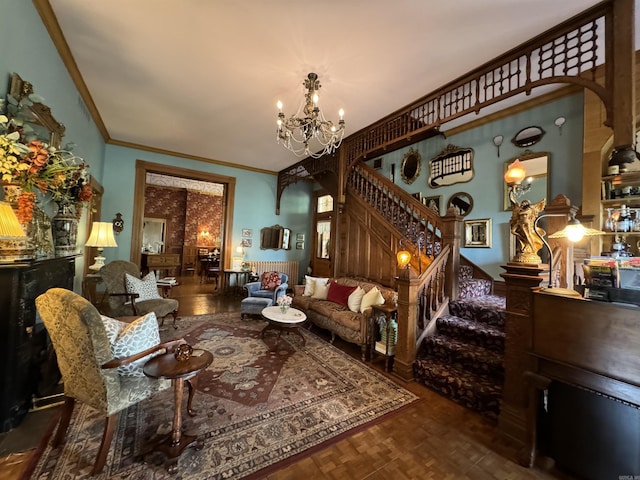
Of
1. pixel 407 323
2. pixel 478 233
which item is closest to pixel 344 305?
pixel 407 323

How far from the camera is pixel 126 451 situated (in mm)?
1749

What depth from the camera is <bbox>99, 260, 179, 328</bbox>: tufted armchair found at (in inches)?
148

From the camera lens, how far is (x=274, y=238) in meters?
7.56

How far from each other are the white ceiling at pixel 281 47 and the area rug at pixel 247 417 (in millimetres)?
3564

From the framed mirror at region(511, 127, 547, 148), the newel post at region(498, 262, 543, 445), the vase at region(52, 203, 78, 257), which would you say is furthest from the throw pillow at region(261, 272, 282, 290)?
the framed mirror at region(511, 127, 547, 148)

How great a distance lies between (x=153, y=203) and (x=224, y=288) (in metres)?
5.93

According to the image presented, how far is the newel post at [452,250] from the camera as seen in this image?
3.34m

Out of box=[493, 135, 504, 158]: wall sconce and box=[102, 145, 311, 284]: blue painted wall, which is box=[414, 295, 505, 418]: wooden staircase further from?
box=[102, 145, 311, 284]: blue painted wall

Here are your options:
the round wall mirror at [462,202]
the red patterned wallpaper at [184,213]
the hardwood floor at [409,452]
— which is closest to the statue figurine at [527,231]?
the hardwood floor at [409,452]

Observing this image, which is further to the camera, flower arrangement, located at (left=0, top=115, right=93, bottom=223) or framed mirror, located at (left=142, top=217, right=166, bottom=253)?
framed mirror, located at (left=142, top=217, right=166, bottom=253)

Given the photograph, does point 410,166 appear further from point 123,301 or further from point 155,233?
point 155,233

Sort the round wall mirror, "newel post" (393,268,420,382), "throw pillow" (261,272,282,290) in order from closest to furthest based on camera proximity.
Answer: "newel post" (393,268,420,382), the round wall mirror, "throw pillow" (261,272,282,290)

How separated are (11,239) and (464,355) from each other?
4.07 metres

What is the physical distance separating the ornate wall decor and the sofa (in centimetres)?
247
